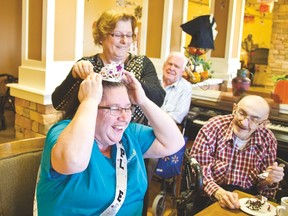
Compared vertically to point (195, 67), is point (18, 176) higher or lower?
lower

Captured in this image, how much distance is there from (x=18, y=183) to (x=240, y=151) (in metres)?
1.17

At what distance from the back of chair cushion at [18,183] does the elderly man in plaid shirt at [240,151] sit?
0.93 m

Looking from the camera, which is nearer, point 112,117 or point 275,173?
point 112,117

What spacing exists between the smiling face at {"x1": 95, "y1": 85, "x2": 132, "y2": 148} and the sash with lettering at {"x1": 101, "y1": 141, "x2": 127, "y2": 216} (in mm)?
74

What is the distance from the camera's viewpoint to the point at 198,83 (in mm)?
4004

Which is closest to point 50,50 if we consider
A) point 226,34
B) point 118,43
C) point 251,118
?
point 118,43

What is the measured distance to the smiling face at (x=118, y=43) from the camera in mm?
1715

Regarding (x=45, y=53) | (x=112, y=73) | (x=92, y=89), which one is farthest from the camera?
(x=45, y=53)

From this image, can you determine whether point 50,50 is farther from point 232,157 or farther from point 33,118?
point 232,157

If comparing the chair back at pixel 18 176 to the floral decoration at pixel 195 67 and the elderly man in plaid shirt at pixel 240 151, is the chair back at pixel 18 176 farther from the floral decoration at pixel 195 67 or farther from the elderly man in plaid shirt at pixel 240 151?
the floral decoration at pixel 195 67

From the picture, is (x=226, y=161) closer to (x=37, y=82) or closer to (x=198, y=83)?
(x=37, y=82)

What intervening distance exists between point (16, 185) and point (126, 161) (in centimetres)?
40

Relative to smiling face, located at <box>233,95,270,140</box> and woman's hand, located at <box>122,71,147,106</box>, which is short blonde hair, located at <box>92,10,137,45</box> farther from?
smiling face, located at <box>233,95,270,140</box>

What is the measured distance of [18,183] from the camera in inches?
49.8
